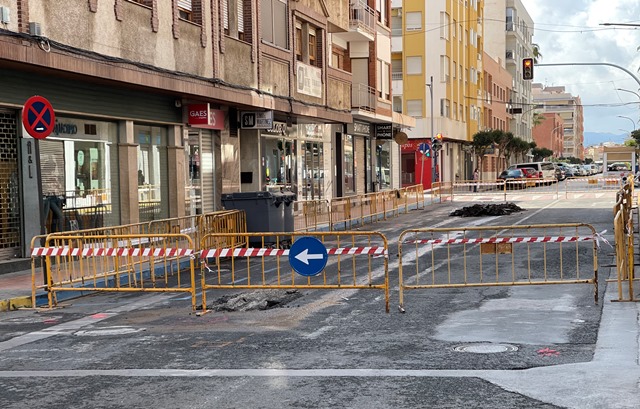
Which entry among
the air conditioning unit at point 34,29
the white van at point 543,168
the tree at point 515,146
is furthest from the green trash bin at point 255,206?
the tree at point 515,146

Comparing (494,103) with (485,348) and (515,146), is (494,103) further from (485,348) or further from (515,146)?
(485,348)

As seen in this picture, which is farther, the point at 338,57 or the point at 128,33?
the point at 338,57

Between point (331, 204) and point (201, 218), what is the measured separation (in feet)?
29.8

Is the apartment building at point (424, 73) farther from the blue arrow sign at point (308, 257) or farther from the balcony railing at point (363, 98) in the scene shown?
the blue arrow sign at point (308, 257)

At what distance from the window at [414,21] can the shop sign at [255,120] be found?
41.3 meters

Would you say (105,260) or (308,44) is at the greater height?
(308,44)

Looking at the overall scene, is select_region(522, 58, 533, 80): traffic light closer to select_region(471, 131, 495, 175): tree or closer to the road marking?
select_region(471, 131, 495, 175): tree

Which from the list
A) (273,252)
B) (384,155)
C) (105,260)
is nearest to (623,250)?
(273,252)

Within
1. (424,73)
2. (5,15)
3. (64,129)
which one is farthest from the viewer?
(424,73)

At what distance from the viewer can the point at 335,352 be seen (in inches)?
323

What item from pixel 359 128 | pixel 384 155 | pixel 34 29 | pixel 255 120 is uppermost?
pixel 34 29

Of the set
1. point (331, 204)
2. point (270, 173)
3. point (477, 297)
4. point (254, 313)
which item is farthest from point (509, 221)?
point (254, 313)

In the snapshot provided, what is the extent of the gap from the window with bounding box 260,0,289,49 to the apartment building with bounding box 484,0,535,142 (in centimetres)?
6876

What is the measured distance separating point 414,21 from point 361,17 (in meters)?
28.7
